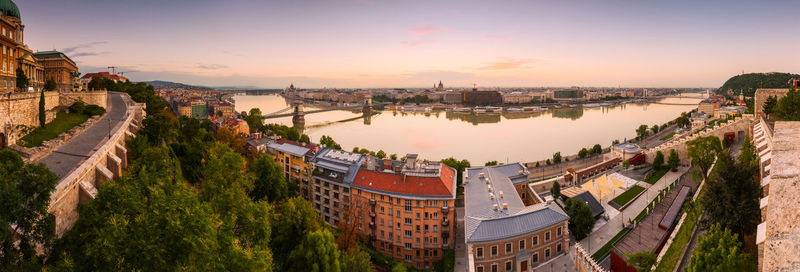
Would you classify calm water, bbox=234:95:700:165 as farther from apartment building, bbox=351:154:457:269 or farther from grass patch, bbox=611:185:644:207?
apartment building, bbox=351:154:457:269

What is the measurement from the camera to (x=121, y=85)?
13711 mm

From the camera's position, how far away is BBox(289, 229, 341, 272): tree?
12.9ft

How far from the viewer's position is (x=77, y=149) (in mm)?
5031

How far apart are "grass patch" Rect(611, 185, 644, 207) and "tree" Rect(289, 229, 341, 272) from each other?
607 cm

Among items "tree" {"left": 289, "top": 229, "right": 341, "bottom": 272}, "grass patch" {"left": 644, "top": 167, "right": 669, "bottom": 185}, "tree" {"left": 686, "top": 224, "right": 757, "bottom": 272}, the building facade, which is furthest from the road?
"grass patch" {"left": 644, "top": 167, "right": 669, "bottom": 185}

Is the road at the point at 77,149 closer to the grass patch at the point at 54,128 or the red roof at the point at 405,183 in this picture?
the grass patch at the point at 54,128

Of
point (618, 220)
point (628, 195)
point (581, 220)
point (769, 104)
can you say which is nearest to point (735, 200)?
point (581, 220)

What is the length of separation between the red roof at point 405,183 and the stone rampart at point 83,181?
142 inches

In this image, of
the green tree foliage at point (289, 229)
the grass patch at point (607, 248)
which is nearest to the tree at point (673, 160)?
the grass patch at point (607, 248)

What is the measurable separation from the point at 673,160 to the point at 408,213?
7134 millimetres

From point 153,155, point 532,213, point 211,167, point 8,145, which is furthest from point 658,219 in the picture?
point 8,145

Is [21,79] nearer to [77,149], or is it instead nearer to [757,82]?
[77,149]

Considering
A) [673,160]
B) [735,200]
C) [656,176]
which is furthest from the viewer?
[673,160]

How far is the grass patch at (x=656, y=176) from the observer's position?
9089 millimetres
